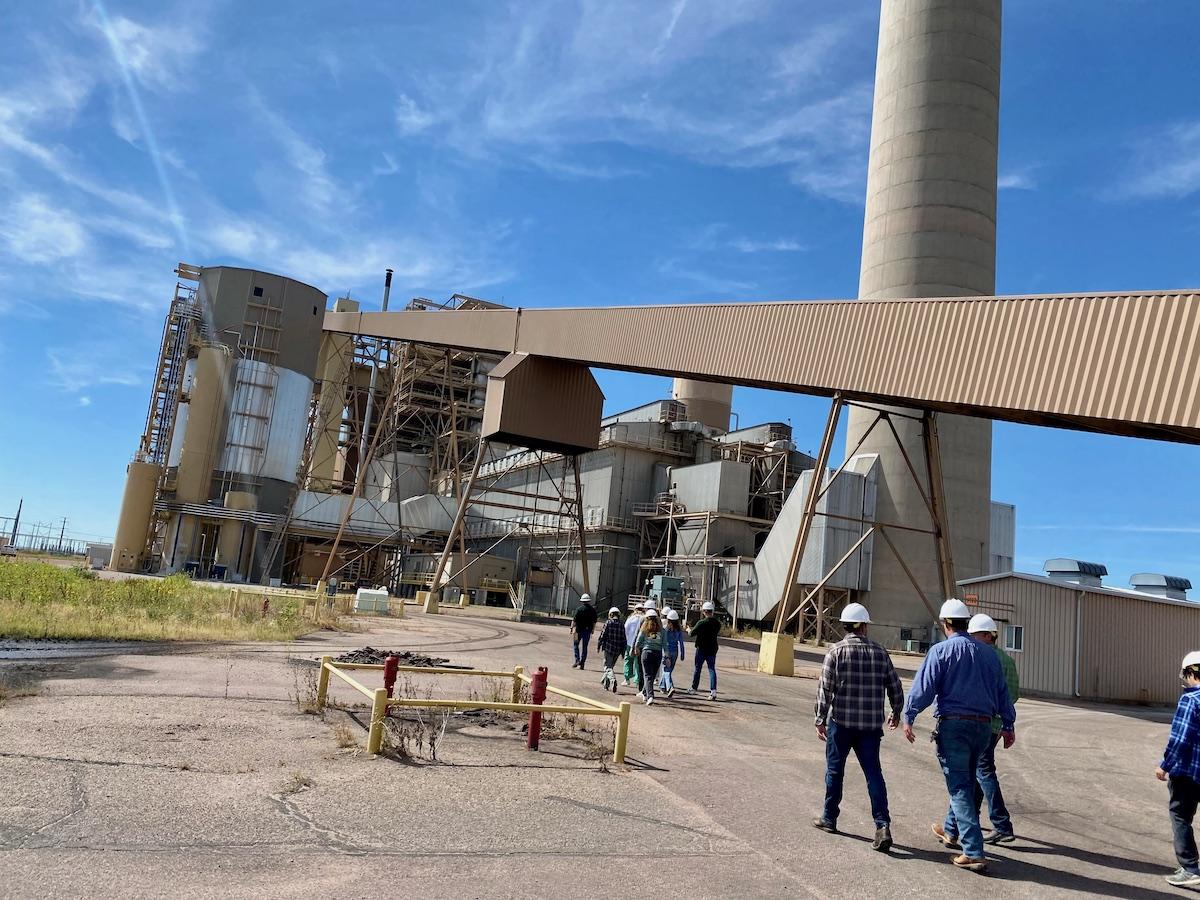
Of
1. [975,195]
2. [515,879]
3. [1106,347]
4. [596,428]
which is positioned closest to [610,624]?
[1106,347]

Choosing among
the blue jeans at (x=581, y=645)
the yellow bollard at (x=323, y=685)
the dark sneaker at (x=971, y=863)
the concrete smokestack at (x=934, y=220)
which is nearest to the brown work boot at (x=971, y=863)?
the dark sneaker at (x=971, y=863)

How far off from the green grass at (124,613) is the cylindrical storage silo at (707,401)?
3805 cm

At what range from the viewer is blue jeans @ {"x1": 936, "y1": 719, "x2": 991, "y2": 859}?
6.43 m

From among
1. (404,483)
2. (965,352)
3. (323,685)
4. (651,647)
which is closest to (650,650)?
(651,647)

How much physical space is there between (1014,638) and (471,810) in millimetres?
20760

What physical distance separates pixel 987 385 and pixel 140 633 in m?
17.3

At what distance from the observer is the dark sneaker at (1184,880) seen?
634 centimetres

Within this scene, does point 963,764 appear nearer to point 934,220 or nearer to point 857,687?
point 857,687

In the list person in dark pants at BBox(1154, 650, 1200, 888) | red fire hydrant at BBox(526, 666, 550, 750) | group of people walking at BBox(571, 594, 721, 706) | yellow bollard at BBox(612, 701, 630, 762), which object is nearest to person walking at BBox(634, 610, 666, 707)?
group of people walking at BBox(571, 594, 721, 706)

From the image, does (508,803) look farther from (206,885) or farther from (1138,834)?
(1138,834)

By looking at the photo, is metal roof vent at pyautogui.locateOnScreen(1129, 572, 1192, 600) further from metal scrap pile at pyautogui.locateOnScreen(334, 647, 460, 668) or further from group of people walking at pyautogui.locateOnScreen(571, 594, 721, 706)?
metal scrap pile at pyautogui.locateOnScreen(334, 647, 460, 668)

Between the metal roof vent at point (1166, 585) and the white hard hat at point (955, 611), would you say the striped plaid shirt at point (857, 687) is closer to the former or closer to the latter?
the white hard hat at point (955, 611)

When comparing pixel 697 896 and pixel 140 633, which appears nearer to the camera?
pixel 697 896

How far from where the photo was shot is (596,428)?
3450 cm
